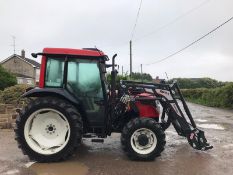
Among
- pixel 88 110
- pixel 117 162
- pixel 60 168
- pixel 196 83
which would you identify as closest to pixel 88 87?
pixel 88 110

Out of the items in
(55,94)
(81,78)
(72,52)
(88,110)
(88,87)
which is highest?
(72,52)

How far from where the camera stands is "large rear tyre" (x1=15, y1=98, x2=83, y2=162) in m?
7.98

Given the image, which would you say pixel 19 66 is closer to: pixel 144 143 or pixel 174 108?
pixel 174 108

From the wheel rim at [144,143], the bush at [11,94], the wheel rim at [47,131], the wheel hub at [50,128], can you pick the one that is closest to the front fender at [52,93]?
the wheel rim at [47,131]

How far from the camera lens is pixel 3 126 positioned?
12.5 m

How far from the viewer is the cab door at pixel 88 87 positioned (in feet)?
27.6

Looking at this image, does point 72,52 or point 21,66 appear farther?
point 21,66

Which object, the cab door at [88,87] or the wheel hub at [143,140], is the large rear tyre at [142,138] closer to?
the wheel hub at [143,140]

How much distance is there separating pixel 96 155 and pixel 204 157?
2.36 metres

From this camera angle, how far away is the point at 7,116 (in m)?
12.5

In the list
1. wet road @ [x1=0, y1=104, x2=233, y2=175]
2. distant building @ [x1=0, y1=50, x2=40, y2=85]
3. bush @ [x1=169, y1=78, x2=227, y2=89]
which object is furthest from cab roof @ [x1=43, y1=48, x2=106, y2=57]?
distant building @ [x1=0, y1=50, x2=40, y2=85]

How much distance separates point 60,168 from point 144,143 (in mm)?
1812

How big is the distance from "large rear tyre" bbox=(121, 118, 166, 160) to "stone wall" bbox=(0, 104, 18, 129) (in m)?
5.53

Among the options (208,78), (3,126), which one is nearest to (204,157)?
(3,126)
